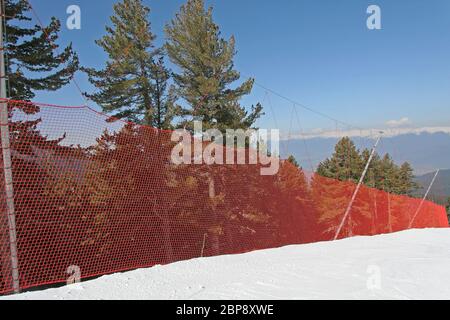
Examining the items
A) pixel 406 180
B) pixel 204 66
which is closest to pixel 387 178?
pixel 406 180

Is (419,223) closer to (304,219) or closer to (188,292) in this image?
(304,219)

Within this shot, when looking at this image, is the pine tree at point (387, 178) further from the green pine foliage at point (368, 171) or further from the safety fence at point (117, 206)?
the safety fence at point (117, 206)

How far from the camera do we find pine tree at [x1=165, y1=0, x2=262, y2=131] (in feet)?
57.3

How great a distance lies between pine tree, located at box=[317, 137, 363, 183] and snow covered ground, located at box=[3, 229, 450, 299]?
30.5m

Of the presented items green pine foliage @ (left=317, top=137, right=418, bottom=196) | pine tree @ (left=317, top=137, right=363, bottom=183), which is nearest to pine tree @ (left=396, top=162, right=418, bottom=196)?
green pine foliage @ (left=317, top=137, right=418, bottom=196)

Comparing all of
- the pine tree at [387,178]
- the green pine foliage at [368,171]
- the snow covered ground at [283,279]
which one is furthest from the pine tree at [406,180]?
the snow covered ground at [283,279]

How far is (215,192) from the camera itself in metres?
9.21

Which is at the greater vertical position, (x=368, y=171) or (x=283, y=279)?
(x=283, y=279)

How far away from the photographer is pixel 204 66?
1780cm

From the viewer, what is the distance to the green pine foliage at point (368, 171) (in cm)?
3638

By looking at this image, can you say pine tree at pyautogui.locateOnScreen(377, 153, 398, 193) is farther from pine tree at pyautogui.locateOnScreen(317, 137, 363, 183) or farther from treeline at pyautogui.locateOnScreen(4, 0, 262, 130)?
treeline at pyautogui.locateOnScreen(4, 0, 262, 130)

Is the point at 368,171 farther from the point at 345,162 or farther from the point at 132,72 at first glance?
the point at 132,72

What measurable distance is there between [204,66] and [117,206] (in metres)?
11.7
